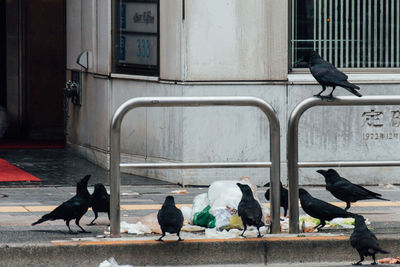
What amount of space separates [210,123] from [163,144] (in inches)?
25.4

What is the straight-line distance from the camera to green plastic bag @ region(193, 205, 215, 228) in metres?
7.82

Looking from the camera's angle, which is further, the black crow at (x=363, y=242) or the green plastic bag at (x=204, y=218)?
the green plastic bag at (x=204, y=218)

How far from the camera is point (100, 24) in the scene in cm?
1238

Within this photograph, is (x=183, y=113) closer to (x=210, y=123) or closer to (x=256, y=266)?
(x=210, y=123)

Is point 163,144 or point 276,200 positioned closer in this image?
point 276,200

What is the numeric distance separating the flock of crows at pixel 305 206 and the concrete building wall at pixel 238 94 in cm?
298

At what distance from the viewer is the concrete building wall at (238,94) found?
10961mm

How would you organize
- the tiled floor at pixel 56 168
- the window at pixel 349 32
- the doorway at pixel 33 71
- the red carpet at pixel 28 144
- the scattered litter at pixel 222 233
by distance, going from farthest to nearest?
the doorway at pixel 33 71
the red carpet at pixel 28 144
the window at pixel 349 32
the tiled floor at pixel 56 168
the scattered litter at pixel 222 233

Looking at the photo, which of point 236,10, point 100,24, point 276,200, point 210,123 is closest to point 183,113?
point 210,123

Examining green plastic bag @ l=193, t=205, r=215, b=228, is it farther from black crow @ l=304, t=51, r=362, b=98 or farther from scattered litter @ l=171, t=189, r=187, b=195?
scattered litter @ l=171, t=189, r=187, b=195

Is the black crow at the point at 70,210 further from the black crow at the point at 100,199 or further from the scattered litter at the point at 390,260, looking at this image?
the scattered litter at the point at 390,260

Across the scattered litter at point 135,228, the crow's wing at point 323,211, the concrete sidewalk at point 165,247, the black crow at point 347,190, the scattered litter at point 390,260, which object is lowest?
the scattered litter at point 390,260

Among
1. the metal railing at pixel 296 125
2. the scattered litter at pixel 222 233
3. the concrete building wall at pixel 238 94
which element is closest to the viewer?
the metal railing at pixel 296 125

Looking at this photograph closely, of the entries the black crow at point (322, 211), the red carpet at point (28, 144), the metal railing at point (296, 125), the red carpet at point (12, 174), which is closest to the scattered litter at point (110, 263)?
the metal railing at point (296, 125)
